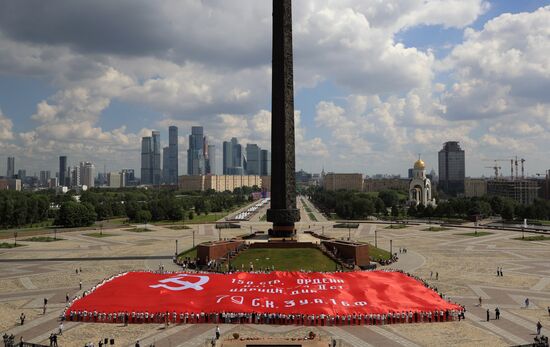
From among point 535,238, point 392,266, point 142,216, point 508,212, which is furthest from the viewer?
point 142,216

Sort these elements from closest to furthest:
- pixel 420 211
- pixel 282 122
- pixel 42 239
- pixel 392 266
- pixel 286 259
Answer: pixel 286 259 → pixel 392 266 → pixel 282 122 → pixel 42 239 → pixel 420 211

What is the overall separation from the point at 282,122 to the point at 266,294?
23322mm

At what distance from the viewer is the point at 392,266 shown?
152ft

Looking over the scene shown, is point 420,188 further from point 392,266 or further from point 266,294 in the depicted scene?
point 266,294

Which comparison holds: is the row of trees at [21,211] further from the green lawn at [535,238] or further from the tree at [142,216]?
the green lawn at [535,238]

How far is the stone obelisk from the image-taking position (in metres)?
50.8

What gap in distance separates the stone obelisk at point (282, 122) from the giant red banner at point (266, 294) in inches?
565

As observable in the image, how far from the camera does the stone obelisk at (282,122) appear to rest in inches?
1998

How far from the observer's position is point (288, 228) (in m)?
52.3

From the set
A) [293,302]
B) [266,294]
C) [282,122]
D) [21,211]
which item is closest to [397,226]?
[282,122]

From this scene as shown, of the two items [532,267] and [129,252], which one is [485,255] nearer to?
[532,267]

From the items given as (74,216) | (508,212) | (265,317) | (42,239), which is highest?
(508,212)

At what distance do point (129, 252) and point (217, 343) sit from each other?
37.2 meters

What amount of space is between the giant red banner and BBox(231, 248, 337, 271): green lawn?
15.9 feet
